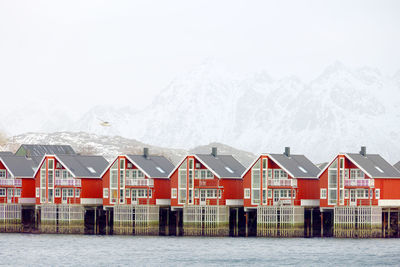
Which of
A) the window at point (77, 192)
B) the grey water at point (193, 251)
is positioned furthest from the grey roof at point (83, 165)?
the grey water at point (193, 251)

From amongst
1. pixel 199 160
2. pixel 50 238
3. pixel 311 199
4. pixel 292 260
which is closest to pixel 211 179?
pixel 199 160

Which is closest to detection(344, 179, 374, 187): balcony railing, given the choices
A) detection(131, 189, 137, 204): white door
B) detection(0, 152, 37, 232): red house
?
detection(131, 189, 137, 204): white door

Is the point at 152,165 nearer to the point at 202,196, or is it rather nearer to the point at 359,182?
the point at 202,196

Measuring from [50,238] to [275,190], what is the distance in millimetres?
24750

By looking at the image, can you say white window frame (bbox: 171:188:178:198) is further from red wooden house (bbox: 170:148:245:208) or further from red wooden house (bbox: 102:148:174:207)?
red wooden house (bbox: 102:148:174:207)

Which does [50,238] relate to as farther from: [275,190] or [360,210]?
[360,210]

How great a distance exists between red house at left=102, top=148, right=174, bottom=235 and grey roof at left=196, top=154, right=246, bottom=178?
18.9 ft

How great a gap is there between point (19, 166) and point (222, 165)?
26.2 meters

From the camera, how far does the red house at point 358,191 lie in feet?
389

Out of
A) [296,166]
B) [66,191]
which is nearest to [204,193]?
[296,166]

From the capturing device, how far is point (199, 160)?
418ft

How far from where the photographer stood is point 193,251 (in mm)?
106188

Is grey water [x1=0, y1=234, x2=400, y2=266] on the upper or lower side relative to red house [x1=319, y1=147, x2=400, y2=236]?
lower

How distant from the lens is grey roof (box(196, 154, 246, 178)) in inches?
5015
